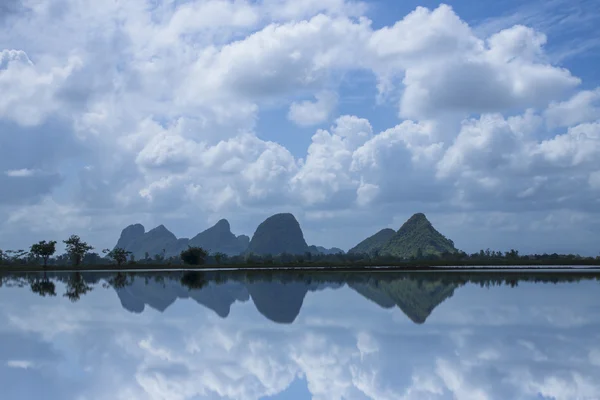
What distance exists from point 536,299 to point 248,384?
2580 centimetres

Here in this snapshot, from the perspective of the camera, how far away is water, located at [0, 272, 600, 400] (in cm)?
1370

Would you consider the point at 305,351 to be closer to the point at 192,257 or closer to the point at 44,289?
the point at 44,289

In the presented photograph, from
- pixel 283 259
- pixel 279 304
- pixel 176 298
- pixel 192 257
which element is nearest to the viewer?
pixel 279 304

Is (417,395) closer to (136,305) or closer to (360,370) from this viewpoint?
(360,370)

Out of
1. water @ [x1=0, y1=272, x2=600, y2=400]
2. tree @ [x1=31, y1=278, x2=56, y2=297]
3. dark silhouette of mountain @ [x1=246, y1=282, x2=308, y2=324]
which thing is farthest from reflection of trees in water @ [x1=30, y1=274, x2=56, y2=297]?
dark silhouette of mountain @ [x1=246, y1=282, x2=308, y2=324]

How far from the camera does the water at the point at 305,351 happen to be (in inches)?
539

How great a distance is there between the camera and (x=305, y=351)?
18.0 m

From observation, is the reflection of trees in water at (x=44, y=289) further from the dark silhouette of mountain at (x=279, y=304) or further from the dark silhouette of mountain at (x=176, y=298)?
the dark silhouette of mountain at (x=279, y=304)

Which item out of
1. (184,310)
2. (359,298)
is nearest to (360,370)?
(184,310)

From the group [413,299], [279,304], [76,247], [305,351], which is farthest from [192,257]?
[305,351]

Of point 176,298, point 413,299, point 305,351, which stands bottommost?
point 305,351

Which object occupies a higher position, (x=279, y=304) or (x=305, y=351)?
(x=279, y=304)

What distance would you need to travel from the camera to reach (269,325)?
23.7 metres

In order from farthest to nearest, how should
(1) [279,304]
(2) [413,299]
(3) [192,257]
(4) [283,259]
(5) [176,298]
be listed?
(4) [283,259] → (3) [192,257] → (5) [176,298] → (2) [413,299] → (1) [279,304]
